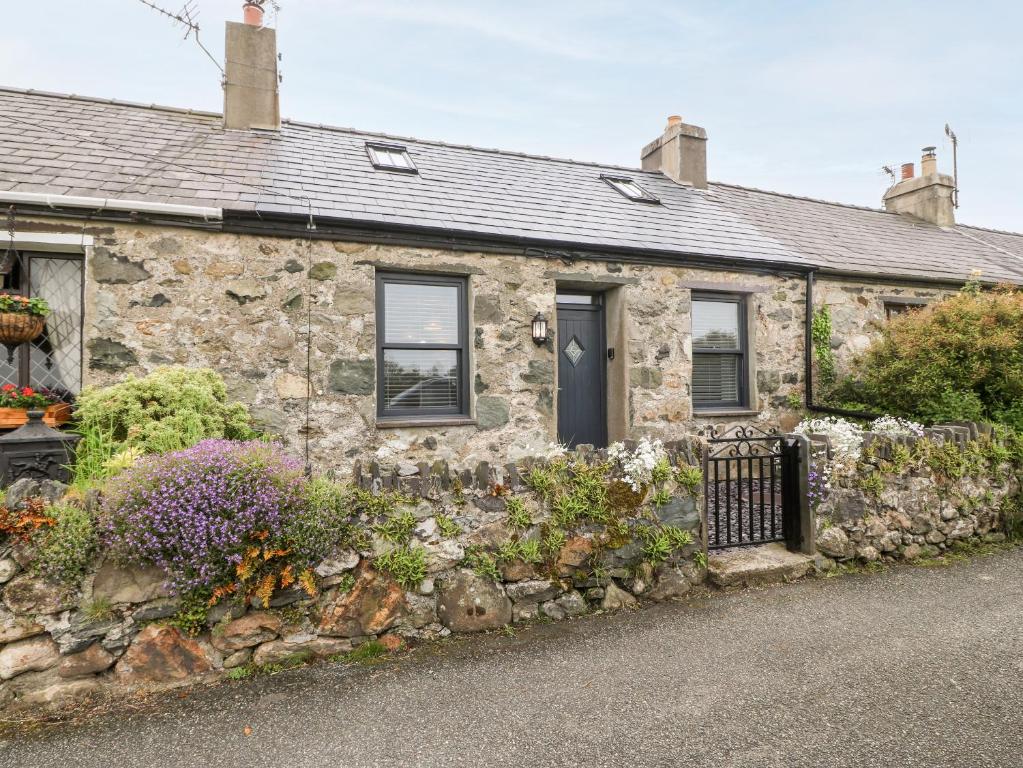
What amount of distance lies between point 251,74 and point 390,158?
234 centimetres

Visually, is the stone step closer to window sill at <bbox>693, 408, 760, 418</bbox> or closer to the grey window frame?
window sill at <bbox>693, 408, 760, 418</bbox>

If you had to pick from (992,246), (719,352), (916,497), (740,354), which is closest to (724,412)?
(719,352)

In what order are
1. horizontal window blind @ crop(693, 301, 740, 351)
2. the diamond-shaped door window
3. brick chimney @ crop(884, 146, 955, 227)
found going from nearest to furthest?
the diamond-shaped door window → horizontal window blind @ crop(693, 301, 740, 351) → brick chimney @ crop(884, 146, 955, 227)

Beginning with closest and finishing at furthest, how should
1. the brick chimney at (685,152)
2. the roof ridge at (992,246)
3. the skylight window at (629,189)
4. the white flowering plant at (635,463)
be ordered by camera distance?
the white flowering plant at (635,463) < the skylight window at (629,189) < the brick chimney at (685,152) < the roof ridge at (992,246)

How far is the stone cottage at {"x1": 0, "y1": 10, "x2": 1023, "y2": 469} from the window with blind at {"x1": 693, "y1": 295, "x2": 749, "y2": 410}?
34 millimetres

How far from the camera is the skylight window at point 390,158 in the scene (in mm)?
7961

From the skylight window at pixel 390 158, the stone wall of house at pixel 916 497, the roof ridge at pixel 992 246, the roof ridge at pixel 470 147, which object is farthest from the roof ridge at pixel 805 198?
the stone wall of house at pixel 916 497

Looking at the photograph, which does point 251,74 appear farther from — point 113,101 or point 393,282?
point 393,282

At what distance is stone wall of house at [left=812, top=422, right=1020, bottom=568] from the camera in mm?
4887

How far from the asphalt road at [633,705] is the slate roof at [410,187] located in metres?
4.76

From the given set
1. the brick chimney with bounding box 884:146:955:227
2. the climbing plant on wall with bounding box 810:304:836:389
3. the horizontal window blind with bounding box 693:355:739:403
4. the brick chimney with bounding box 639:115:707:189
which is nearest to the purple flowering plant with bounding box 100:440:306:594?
the horizontal window blind with bounding box 693:355:739:403

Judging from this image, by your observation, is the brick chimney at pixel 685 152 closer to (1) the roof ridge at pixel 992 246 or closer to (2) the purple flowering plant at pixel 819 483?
(1) the roof ridge at pixel 992 246

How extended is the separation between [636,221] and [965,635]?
20.7ft

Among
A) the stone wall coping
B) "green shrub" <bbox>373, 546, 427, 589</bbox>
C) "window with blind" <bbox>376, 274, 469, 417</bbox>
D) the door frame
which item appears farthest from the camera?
the door frame
